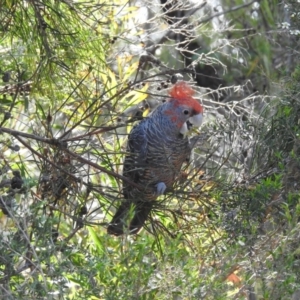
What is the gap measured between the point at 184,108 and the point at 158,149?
0.18 meters

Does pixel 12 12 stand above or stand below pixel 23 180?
above

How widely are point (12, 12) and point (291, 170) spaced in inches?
41.4

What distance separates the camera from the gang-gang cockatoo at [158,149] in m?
2.61

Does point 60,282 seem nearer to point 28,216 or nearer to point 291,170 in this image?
point 28,216

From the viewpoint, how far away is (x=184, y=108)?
2771mm

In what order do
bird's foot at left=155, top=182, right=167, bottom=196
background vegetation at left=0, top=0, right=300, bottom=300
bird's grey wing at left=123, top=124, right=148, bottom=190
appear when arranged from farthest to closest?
bird's grey wing at left=123, top=124, right=148, bottom=190
bird's foot at left=155, top=182, right=167, bottom=196
background vegetation at left=0, top=0, right=300, bottom=300

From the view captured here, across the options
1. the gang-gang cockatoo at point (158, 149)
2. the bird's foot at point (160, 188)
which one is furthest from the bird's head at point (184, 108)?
the bird's foot at point (160, 188)

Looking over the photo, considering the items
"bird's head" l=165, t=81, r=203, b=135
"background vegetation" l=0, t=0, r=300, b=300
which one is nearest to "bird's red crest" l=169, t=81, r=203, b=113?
"bird's head" l=165, t=81, r=203, b=135

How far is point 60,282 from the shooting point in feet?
6.11

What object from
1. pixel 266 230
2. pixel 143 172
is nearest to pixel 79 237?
pixel 143 172

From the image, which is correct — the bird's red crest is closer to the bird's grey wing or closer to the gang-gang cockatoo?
the gang-gang cockatoo

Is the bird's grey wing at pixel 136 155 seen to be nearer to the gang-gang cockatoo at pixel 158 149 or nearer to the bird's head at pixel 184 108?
the gang-gang cockatoo at pixel 158 149

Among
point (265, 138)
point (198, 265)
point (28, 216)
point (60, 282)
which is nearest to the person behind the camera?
point (60, 282)

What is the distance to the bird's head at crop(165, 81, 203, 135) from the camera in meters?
2.67
